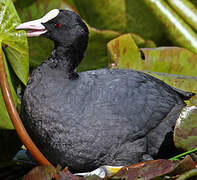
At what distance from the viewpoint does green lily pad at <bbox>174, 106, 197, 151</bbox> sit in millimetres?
1714

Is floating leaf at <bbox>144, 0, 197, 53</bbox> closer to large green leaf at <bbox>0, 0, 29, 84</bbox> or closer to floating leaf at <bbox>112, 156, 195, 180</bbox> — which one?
large green leaf at <bbox>0, 0, 29, 84</bbox>

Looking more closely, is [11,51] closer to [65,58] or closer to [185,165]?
[65,58]

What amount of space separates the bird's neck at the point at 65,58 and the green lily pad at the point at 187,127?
0.47 meters

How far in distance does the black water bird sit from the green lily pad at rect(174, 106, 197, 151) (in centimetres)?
18

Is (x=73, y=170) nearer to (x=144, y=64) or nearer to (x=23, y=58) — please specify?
(x=23, y=58)

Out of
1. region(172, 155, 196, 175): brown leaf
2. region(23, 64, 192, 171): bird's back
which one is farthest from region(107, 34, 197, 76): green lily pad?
region(172, 155, 196, 175): brown leaf

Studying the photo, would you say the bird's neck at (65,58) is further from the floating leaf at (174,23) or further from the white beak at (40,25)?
the floating leaf at (174,23)

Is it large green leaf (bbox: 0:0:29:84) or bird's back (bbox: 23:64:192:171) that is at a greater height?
large green leaf (bbox: 0:0:29:84)

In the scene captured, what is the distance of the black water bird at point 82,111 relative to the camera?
1.78 m

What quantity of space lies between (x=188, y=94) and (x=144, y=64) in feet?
1.04

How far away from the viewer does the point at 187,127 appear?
1723 mm

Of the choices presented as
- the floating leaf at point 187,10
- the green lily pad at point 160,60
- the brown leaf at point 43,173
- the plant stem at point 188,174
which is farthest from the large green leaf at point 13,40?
the floating leaf at point 187,10

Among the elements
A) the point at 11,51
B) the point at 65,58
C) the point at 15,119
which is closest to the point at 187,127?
the point at 65,58

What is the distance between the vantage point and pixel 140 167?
162 centimetres
